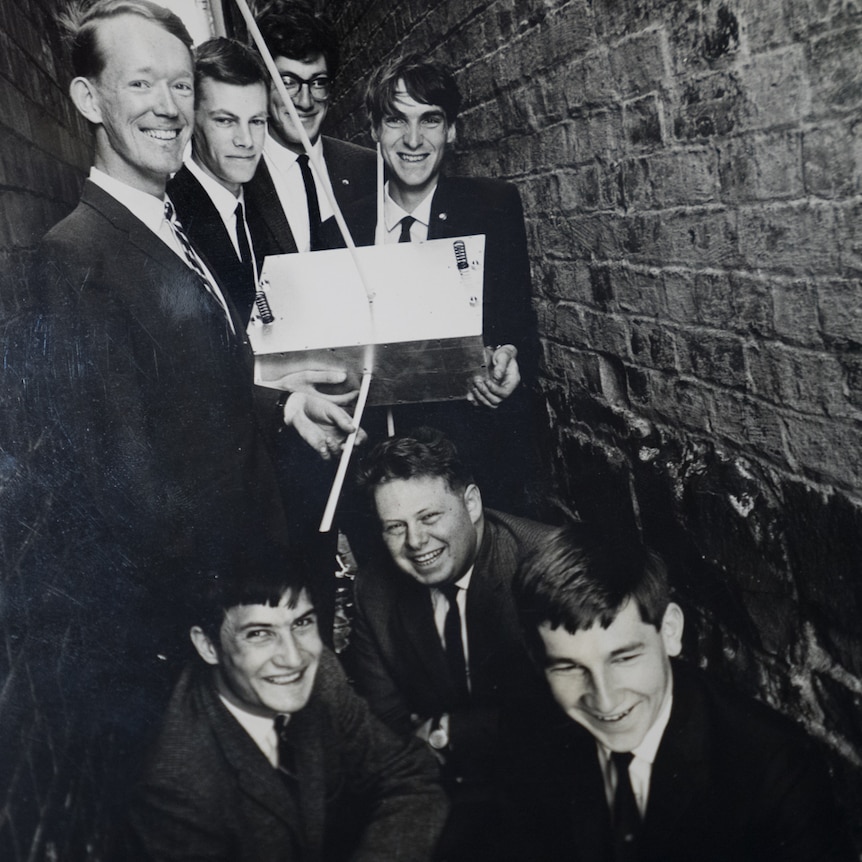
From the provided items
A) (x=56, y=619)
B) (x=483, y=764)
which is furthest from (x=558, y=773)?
(x=56, y=619)

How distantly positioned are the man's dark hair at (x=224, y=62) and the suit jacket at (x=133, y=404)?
1.25 feet

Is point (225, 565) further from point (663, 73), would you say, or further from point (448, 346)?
point (663, 73)

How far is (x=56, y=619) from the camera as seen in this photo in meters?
2.13

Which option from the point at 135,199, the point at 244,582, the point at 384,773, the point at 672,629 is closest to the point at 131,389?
the point at 135,199

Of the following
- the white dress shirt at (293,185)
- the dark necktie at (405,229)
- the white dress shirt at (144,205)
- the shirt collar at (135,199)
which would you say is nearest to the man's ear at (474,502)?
the dark necktie at (405,229)

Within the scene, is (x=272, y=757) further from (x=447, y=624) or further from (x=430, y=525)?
(x=430, y=525)

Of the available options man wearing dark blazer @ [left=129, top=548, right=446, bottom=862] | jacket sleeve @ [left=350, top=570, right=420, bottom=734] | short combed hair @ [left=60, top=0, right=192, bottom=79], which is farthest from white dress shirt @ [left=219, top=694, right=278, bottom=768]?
short combed hair @ [left=60, top=0, right=192, bottom=79]

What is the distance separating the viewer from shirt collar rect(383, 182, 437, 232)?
2.19 metres

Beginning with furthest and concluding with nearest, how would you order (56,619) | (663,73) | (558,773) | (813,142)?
(558,773) → (56,619) → (663,73) → (813,142)

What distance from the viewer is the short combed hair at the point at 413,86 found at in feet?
7.13

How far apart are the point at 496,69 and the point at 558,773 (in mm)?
1794

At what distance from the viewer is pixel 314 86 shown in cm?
213

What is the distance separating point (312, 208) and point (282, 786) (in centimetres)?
146

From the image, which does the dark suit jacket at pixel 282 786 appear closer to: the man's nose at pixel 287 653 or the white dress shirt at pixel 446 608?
the man's nose at pixel 287 653
